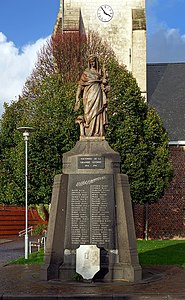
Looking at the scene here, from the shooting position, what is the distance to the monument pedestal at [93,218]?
11281 mm

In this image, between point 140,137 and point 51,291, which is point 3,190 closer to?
point 140,137

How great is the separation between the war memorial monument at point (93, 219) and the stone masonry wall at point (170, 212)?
19.4 meters

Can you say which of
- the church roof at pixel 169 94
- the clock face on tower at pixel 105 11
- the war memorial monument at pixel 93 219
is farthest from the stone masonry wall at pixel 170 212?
the war memorial monument at pixel 93 219

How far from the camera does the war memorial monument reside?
37.0 feet

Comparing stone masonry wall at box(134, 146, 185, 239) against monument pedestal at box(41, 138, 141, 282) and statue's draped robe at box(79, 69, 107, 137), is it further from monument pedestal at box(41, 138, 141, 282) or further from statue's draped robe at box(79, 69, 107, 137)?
monument pedestal at box(41, 138, 141, 282)

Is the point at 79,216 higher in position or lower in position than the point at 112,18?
lower

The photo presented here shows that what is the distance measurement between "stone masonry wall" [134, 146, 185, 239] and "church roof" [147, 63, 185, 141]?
1462 mm

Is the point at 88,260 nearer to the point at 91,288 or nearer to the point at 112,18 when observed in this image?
the point at 91,288

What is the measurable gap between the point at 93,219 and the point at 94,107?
2.55 m

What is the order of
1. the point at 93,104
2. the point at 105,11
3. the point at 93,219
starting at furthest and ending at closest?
the point at 105,11, the point at 93,104, the point at 93,219

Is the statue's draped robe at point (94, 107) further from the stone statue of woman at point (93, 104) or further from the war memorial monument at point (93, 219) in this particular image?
the war memorial monument at point (93, 219)

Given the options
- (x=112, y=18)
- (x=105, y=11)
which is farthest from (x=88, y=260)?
(x=105, y=11)

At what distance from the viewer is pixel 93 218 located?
11422 mm

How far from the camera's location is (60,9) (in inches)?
1435
